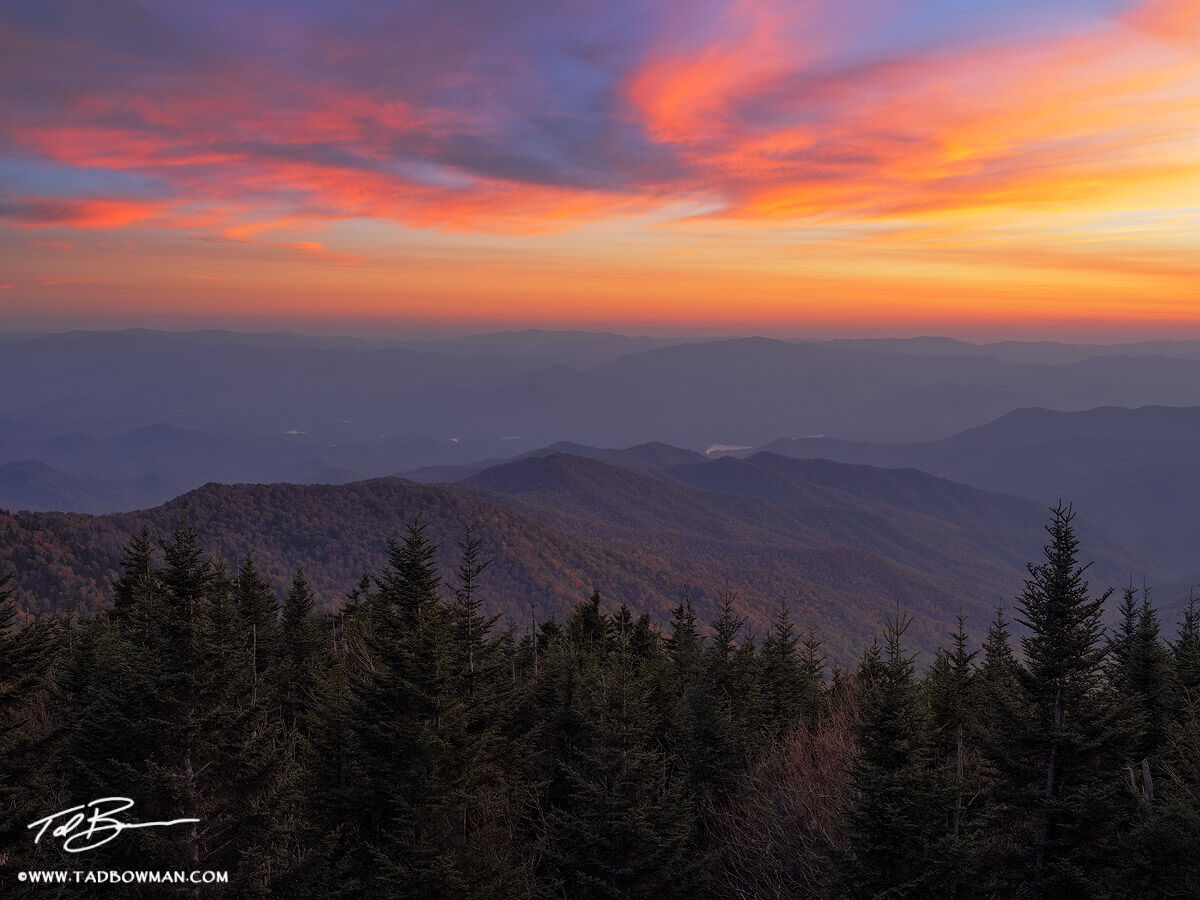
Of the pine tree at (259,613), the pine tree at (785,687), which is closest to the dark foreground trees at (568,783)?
the pine tree at (785,687)

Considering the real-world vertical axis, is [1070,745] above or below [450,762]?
above

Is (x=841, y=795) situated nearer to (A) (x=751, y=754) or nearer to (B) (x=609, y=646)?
(A) (x=751, y=754)

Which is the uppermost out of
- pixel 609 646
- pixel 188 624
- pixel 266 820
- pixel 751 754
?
pixel 188 624

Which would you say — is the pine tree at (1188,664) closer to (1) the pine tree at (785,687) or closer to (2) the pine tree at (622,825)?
(1) the pine tree at (785,687)

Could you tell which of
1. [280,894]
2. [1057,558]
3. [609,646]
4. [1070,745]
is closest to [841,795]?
[1070,745]

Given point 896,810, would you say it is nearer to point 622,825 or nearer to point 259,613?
point 622,825

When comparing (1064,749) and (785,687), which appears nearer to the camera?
(1064,749)
